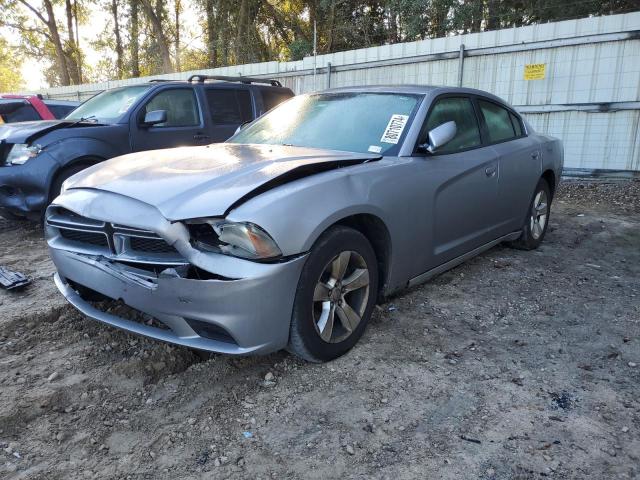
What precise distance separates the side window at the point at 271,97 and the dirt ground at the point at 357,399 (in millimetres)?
4506

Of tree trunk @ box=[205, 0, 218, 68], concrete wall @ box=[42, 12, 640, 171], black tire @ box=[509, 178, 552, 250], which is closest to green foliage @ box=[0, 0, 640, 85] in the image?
tree trunk @ box=[205, 0, 218, 68]

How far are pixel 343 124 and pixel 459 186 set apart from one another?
964 millimetres

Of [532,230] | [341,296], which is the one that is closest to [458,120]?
[532,230]

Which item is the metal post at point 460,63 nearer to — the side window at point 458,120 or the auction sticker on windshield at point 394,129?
the side window at point 458,120

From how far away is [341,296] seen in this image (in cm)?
281

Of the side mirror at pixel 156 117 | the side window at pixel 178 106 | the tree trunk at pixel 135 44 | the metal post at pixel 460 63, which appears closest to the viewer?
the side mirror at pixel 156 117

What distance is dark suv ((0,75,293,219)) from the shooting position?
5.18 metres

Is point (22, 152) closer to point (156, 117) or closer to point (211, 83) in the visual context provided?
point (156, 117)

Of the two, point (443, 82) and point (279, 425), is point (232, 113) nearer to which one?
point (443, 82)

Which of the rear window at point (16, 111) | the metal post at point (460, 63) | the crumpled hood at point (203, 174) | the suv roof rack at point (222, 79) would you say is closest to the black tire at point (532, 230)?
the crumpled hood at point (203, 174)

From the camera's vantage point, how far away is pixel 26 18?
28.9 meters

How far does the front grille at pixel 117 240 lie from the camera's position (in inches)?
96.8

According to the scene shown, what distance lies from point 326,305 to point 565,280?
260 centimetres

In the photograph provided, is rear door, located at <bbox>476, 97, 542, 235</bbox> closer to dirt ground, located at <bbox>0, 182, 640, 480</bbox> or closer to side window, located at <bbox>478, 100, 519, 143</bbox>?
side window, located at <bbox>478, 100, 519, 143</bbox>
